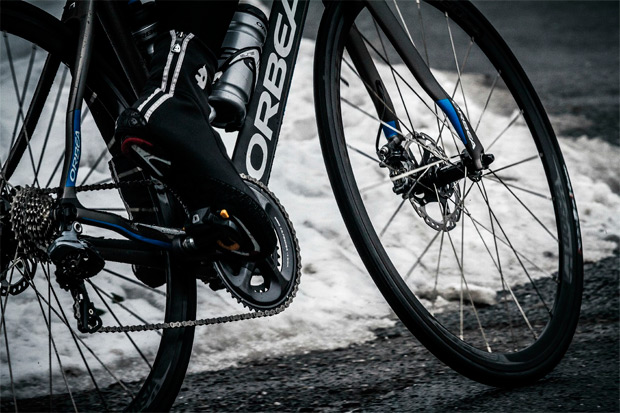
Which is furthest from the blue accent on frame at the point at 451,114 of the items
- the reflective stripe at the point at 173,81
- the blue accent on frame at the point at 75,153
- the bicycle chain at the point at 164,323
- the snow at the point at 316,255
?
the blue accent on frame at the point at 75,153

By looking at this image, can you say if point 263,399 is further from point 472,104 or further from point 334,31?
point 472,104

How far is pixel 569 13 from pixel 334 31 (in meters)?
7.58

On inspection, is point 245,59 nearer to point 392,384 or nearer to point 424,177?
point 424,177

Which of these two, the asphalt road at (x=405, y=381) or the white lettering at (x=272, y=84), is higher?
the white lettering at (x=272, y=84)

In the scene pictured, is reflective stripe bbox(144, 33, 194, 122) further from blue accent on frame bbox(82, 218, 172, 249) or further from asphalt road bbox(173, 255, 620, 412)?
asphalt road bbox(173, 255, 620, 412)

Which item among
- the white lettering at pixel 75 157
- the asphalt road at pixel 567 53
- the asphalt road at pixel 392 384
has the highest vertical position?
the asphalt road at pixel 567 53

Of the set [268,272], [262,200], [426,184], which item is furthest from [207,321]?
[426,184]

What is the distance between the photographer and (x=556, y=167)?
280 centimetres

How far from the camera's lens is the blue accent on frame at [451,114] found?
249 cm

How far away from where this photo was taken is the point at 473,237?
4012mm

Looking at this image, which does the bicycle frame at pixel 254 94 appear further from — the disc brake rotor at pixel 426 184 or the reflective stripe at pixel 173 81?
the reflective stripe at pixel 173 81

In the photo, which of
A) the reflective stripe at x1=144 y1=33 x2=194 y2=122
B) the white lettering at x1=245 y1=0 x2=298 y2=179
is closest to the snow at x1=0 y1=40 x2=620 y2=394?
the reflective stripe at x1=144 y1=33 x2=194 y2=122

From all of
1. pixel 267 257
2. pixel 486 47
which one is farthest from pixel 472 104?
pixel 267 257

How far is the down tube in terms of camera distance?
94.0 inches
